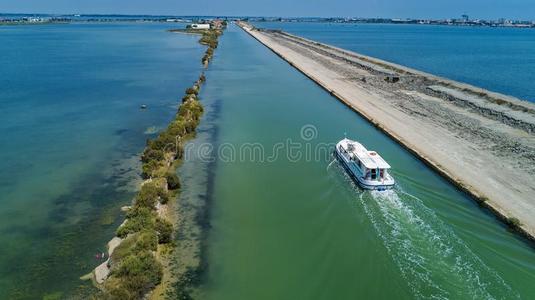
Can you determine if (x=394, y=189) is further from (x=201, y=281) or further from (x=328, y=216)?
(x=201, y=281)

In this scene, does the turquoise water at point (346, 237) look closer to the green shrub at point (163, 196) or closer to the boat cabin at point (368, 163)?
the boat cabin at point (368, 163)

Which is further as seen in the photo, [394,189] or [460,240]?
[394,189]

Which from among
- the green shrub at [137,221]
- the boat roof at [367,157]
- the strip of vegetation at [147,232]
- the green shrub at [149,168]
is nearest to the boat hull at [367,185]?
the boat roof at [367,157]

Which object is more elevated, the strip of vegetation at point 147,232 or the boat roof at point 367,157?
the boat roof at point 367,157

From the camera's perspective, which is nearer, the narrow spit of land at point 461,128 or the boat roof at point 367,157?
the narrow spit of land at point 461,128

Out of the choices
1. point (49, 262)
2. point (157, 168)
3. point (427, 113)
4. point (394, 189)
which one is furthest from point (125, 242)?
point (427, 113)
